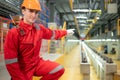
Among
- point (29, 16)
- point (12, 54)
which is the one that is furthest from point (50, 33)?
point (12, 54)

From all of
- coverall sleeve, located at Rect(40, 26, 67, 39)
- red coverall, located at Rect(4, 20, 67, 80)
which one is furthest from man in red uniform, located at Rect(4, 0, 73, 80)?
coverall sleeve, located at Rect(40, 26, 67, 39)

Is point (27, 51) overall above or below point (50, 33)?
below

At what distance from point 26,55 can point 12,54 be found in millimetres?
211

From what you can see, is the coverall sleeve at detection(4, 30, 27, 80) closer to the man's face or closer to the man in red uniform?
the man in red uniform

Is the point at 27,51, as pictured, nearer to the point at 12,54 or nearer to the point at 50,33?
the point at 12,54

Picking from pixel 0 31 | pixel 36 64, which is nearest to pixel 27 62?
pixel 36 64

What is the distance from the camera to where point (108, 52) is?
20453 mm

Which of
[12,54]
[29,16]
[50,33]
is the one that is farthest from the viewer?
[50,33]

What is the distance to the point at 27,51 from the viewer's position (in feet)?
10.8

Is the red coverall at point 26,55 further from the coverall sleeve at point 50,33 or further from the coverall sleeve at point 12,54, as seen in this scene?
the coverall sleeve at point 50,33

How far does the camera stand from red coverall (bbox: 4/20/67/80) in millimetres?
3152

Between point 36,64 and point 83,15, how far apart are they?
32088 mm

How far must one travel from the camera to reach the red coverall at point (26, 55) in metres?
3.15

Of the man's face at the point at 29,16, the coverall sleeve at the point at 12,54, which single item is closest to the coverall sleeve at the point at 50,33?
the man's face at the point at 29,16
